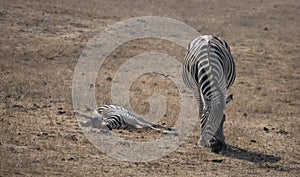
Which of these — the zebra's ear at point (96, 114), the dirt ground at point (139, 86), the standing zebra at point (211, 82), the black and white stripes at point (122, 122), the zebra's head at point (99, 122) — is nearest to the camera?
the dirt ground at point (139, 86)

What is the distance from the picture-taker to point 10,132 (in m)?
9.54

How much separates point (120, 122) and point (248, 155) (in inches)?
103

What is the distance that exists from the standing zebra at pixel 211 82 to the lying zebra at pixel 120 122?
104 centimetres

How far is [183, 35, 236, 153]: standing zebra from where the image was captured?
9773 mm

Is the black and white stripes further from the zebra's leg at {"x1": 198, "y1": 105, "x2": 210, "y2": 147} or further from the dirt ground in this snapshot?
the zebra's leg at {"x1": 198, "y1": 105, "x2": 210, "y2": 147}

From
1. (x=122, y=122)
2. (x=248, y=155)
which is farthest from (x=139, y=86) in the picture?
(x=248, y=155)

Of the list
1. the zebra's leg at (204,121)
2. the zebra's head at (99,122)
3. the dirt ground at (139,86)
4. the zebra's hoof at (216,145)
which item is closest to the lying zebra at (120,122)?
the zebra's head at (99,122)

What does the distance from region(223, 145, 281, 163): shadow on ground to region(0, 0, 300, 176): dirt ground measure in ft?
0.06

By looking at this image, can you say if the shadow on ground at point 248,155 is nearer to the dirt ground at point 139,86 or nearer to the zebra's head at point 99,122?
the dirt ground at point 139,86

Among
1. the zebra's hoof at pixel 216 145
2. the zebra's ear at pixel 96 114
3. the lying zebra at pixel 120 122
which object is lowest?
the zebra's hoof at pixel 216 145

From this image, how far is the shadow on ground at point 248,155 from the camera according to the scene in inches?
379

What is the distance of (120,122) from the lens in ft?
36.7

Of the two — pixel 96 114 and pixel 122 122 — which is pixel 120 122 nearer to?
pixel 122 122

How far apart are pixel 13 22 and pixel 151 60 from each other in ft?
18.1
